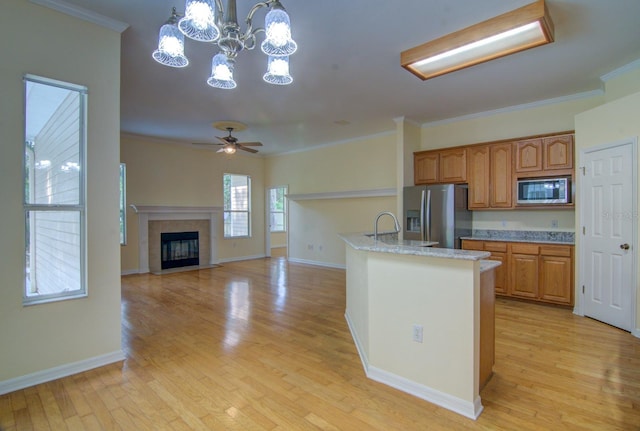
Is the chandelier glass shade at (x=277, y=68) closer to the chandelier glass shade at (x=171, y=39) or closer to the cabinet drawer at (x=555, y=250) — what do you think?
the chandelier glass shade at (x=171, y=39)

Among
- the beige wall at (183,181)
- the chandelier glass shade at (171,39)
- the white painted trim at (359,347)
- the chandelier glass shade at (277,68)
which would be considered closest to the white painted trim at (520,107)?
the white painted trim at (359,347)

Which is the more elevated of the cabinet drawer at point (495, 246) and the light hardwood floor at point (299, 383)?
the cabinet drawer at point (495, 246)

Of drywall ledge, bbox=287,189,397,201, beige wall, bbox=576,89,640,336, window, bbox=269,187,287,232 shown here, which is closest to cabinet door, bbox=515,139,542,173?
beige wall, bbox=576,89,640,336

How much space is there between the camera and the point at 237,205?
8.73 metres

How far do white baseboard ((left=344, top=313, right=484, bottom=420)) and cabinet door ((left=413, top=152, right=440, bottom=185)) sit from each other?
3.69 metres

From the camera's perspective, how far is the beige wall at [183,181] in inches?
265

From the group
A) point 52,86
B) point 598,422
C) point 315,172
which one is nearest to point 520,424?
point 598,422

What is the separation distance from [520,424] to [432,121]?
4.81 m

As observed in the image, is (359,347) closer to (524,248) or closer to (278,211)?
(524,248)

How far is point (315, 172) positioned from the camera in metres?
7.94

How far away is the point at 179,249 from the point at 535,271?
7.03m

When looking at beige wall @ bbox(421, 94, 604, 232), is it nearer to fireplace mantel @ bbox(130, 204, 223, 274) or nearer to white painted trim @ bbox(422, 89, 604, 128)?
white painted trim @ bbox(422, 89, 604, 128)

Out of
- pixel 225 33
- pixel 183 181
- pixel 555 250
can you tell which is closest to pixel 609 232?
pixel 555 250

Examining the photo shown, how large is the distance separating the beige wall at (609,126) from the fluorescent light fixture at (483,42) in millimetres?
1543
